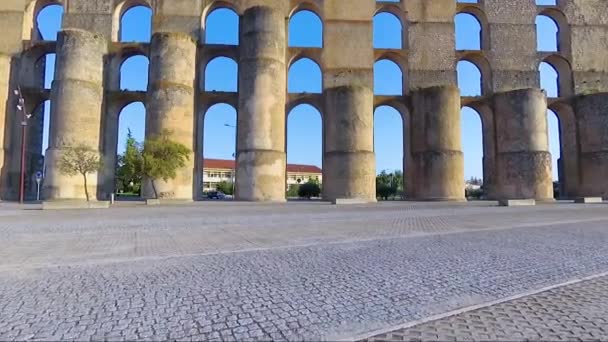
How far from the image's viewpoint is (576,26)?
3266 centimetres

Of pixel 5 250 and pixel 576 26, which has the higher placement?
Answer: pixel 576 26

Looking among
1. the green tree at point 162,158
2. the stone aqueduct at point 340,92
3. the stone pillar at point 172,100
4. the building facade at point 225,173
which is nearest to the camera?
the green tree at point 162,158

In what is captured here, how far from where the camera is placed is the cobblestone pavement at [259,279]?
2922 mm

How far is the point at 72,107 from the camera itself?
24.4 meters

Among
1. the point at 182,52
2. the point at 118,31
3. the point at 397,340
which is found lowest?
the point at 397,340

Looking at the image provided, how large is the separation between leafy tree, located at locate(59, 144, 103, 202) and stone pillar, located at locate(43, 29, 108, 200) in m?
0.41

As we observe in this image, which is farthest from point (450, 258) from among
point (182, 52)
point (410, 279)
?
point (182, 52)

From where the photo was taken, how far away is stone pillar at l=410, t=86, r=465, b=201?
88.4 feet

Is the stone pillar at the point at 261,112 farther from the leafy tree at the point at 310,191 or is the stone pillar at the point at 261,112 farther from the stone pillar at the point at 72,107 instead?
the leafy tree at the point at 310,191

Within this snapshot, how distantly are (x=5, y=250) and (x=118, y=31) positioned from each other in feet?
91.9

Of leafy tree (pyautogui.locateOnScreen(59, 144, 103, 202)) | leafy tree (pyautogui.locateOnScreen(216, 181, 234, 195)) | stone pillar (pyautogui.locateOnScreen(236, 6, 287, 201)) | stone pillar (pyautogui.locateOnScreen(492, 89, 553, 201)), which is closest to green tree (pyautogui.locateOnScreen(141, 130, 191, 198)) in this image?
leafy tree (pyautogui.locateOnScreen(59, 144, 103, 202))

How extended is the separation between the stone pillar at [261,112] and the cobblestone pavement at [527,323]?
74.2 feet

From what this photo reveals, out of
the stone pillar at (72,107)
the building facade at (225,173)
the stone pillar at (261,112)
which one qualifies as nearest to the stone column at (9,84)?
the stone pillar at (72,107)

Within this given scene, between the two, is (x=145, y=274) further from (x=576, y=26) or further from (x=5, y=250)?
(x=576, y=26)
